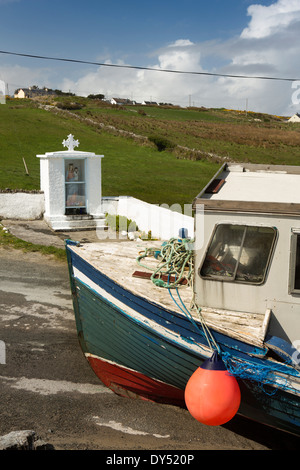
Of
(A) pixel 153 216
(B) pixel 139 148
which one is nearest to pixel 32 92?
(B) pixel 139 148

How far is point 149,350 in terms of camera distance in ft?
21.6

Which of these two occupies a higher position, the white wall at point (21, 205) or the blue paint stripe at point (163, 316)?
the white wall at point (21, 205)

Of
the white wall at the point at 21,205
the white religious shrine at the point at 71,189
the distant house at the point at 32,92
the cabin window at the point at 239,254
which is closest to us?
the cabin window at the point at 239,254

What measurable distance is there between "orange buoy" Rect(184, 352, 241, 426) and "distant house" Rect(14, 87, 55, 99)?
92.8 m

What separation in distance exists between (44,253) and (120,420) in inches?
298

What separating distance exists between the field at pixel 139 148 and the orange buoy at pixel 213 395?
50.7ft

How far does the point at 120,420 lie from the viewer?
21.0ft

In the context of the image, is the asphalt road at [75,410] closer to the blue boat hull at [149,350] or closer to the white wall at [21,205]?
the blue boat hull at [149,350]

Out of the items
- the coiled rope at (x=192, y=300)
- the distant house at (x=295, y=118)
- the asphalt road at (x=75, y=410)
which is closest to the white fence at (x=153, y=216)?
the coiled rope at (x=192, y=300)

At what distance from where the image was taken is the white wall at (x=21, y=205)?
1666cm

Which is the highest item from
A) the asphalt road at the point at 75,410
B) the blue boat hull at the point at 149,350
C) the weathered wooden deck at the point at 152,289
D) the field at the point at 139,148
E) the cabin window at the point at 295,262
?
the field at the point at 139,148

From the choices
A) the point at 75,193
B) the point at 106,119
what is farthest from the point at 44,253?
the point at 106,119

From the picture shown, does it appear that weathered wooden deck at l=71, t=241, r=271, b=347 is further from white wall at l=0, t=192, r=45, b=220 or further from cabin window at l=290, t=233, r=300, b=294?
white wall at l=0, t=192, r=45, b=220

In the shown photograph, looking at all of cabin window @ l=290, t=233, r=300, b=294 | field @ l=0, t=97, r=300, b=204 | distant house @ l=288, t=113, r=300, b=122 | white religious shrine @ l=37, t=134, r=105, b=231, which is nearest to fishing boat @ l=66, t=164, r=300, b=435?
cabin window @ l=290, t=233, r=300, b=294
